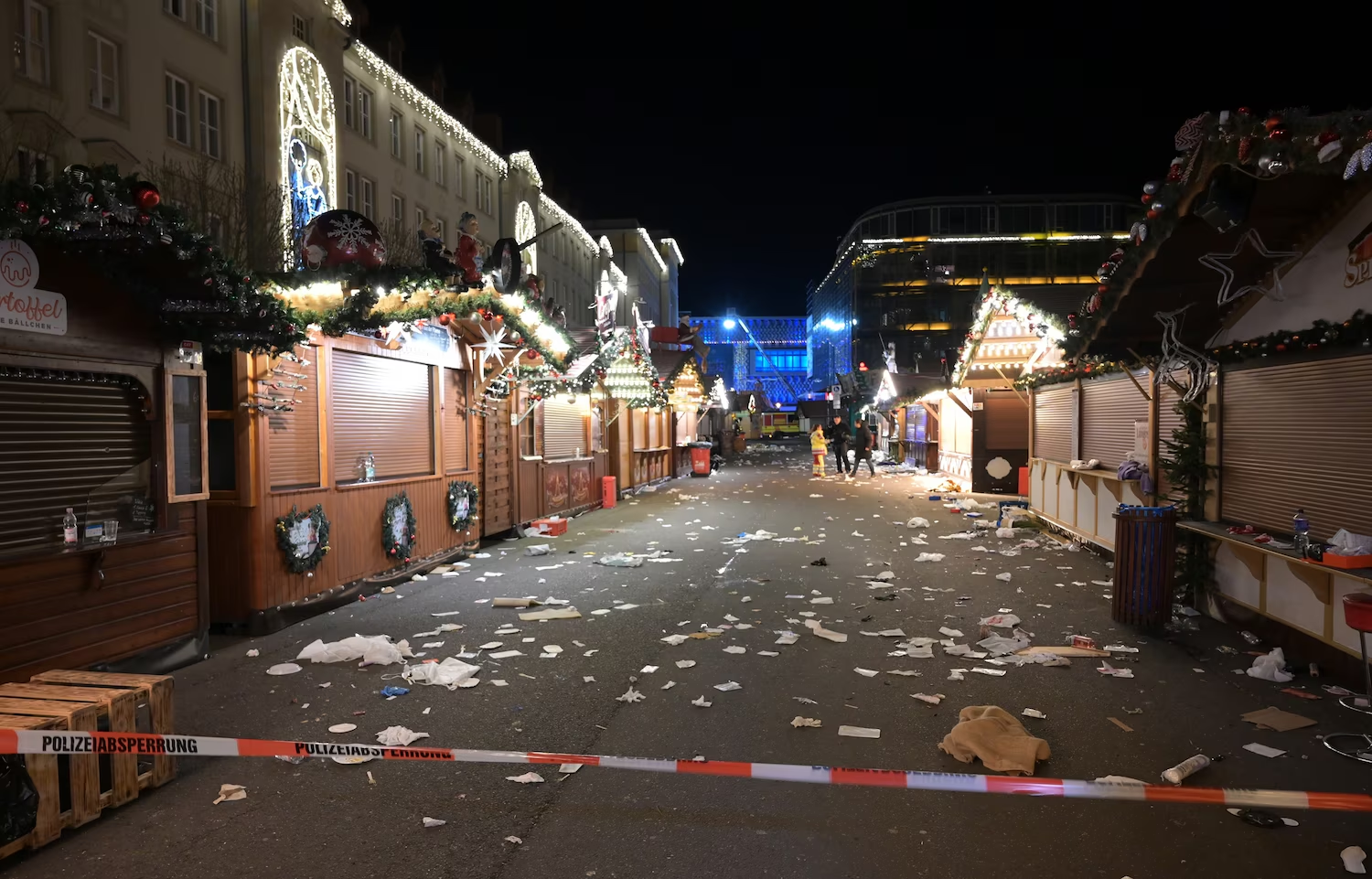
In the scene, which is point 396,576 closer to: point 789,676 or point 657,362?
point 789,676

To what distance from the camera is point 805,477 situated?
95.1ft

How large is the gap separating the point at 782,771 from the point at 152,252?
568 centimetres

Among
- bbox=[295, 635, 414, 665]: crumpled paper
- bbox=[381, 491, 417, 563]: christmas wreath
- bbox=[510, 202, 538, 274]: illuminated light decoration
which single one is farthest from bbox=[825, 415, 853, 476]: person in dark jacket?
bbox=[295, 635, 414, 665]: crumpled paper

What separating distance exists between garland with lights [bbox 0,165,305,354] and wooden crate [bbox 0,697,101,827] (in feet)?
9.50

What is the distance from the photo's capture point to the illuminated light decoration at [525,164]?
112 ft

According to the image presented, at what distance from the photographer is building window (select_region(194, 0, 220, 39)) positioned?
17.5 metres

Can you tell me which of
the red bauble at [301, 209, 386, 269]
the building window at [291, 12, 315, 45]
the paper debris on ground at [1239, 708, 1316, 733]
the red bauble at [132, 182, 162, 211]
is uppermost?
Answer: the building window at [291, 12, 315, 45]

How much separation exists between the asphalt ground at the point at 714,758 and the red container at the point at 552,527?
542 centimetres

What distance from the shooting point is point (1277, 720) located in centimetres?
496

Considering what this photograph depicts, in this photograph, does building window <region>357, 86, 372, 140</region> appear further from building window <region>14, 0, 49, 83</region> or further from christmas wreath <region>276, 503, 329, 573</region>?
christmas wreath <region>276, 503, 329, 573</region>

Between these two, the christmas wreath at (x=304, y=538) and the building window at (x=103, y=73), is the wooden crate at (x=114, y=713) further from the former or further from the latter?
the building window at (x=103, y=73)

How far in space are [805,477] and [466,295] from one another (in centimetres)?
2122

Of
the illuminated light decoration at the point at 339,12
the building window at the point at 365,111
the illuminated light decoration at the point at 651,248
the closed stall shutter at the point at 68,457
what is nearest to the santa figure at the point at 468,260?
the closed stall shutter at the point at 68,457

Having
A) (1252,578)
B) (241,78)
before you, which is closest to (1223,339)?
(1252,578)
